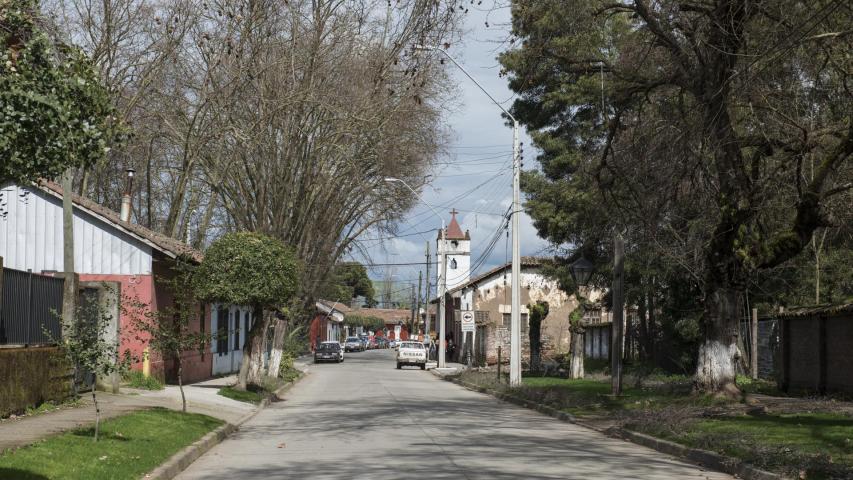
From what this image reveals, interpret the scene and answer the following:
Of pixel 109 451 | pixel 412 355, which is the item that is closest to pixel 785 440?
pixel 109 451

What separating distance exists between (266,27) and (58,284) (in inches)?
447

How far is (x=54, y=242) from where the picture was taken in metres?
26.7

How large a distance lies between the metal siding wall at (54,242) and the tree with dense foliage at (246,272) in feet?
8.99

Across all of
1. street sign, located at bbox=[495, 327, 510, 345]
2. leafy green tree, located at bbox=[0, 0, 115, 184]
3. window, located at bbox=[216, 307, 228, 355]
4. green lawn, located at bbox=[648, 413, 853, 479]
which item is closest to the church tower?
street sign, located at bbox=[495, 327, 510, 345]

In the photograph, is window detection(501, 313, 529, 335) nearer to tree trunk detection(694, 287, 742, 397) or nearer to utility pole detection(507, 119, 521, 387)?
utility pole detection(507, 119, 521, 387)

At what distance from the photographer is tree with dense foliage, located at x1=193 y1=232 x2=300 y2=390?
83.1ft

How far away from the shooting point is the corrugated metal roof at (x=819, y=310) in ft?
71.5

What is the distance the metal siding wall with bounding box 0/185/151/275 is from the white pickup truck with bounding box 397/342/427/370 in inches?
1309

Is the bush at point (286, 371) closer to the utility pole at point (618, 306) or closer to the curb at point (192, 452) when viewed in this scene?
the utility pole at point (618, 306)

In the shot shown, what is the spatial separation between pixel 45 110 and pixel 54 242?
18.9 metres

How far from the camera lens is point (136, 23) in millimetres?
34938

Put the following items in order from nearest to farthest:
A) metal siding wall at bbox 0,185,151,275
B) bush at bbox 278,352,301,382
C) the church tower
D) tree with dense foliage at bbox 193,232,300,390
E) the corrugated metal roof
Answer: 1. the corrugated metal roof
2. tree with dense foliage at bbox 193,232,300,390
3. metal siding wall at bbox 0,185,151,275
4. bush at bbox 278,352,301,382
5. the church tower

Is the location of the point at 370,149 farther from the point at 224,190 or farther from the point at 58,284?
the point at 58,284

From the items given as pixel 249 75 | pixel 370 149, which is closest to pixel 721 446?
pixel 249 75
